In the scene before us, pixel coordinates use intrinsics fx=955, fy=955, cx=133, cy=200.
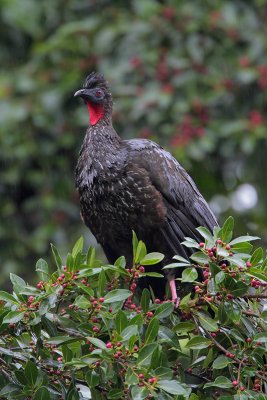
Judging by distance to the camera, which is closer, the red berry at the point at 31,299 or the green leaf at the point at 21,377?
the green leaf at the point at 21,377

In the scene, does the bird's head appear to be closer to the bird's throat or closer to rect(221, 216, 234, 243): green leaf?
the bird's throat

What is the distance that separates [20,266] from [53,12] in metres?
2.38

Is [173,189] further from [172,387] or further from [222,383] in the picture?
[172,387]

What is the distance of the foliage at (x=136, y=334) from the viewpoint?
3600 mm

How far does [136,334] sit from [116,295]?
231mm

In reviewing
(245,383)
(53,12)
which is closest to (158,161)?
(245,383)

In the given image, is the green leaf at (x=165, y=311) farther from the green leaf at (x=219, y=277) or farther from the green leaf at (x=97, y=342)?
the green leaf at (x=97, y=342)

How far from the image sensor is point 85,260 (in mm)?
4164

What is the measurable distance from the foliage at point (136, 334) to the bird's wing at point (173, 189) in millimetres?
1262

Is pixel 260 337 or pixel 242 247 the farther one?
pixel 242 247

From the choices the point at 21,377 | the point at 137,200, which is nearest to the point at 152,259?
the point at 21,377

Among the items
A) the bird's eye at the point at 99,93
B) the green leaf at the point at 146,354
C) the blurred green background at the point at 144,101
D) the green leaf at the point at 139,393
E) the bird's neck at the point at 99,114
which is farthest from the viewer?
the blurred green background at the point at 144,101

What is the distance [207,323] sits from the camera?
3.89m

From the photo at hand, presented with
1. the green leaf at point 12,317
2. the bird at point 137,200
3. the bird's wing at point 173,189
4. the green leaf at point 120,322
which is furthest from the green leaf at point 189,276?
the bird's wing at point 173,189
